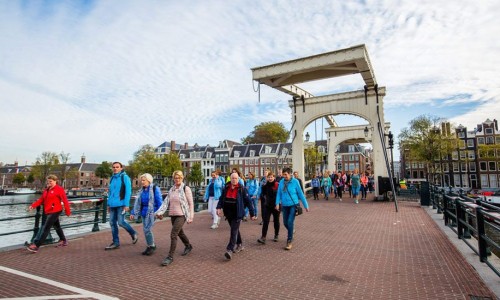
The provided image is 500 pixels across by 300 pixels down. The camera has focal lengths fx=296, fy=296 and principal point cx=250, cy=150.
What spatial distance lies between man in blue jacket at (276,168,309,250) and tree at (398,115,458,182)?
A: 129 feet

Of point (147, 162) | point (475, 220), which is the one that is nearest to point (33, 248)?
point (475, 220)

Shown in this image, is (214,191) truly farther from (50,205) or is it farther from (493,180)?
(493,180)

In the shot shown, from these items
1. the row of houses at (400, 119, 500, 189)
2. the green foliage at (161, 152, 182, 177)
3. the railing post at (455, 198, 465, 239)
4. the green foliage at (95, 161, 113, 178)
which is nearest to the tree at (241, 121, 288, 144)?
the green foliage at (161, 152, 182, 177)

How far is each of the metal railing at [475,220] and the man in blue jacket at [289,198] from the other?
3.01 meters

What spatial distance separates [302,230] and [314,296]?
4.55 m

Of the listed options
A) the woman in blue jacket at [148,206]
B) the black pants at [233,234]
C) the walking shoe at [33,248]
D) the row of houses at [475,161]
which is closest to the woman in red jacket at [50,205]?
the walking shoe at [33,248]

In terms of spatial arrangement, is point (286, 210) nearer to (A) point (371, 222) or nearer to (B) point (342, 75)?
(A) point (371, 222)

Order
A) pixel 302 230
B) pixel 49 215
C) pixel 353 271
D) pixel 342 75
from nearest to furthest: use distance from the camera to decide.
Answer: pixel 353 271, pixel 49 215, pixel 302 230, pixel 342 75

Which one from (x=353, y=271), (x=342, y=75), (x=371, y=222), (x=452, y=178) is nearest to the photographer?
(x=353, y=271)

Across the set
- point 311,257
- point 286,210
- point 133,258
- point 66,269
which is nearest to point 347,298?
point 311,257

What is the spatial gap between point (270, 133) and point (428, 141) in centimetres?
2931

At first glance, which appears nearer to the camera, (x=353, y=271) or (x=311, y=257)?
(x=353, y=271)

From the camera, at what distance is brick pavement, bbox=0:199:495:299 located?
3.99 meters

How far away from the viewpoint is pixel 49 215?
635 centimetres
